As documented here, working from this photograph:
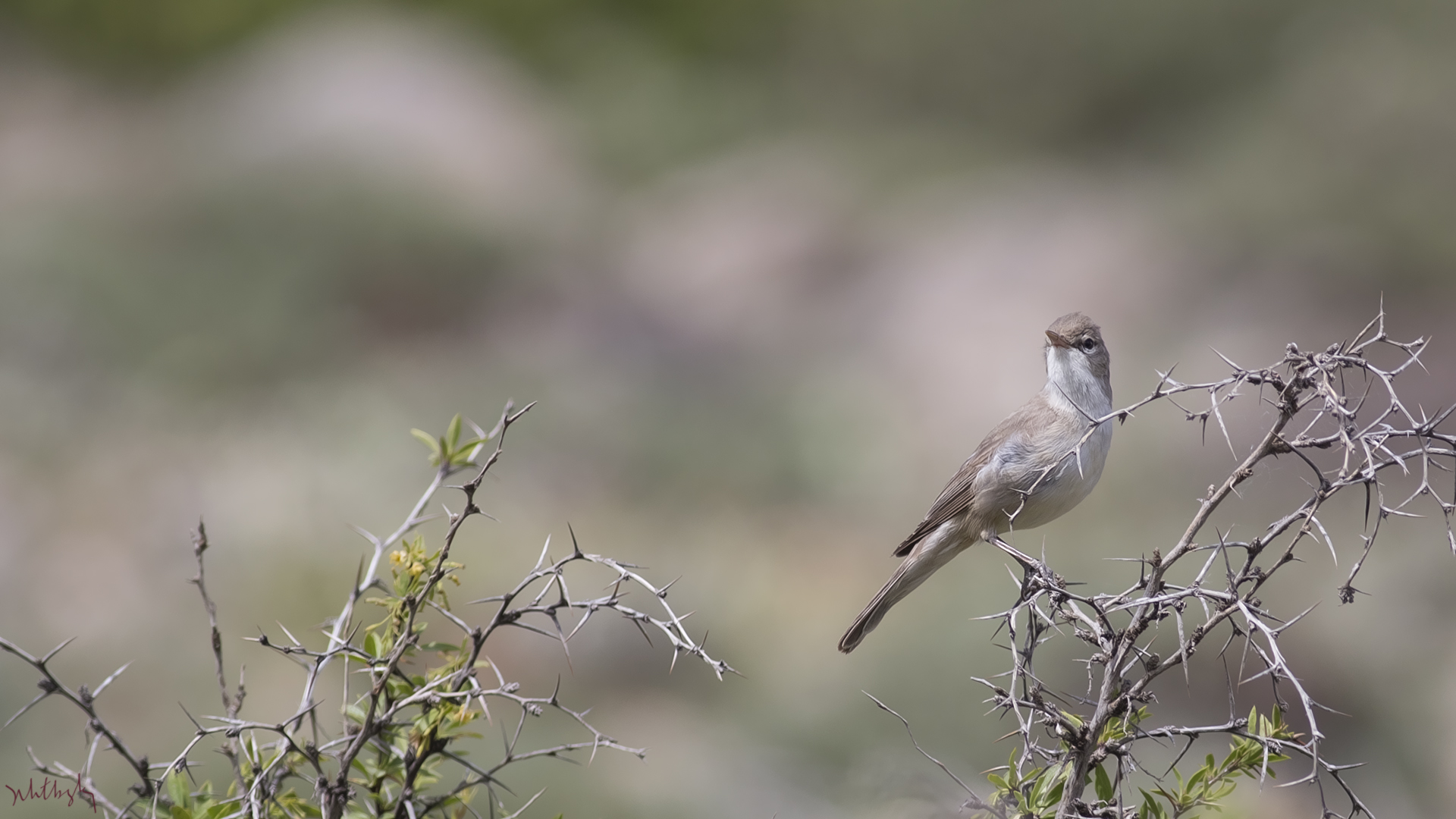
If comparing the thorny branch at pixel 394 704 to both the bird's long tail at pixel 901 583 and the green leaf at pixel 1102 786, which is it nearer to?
the green leaf at pixel 1102 786

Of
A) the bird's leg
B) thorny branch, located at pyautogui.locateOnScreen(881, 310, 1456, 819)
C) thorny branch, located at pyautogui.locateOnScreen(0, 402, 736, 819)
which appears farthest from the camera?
the bird's leg

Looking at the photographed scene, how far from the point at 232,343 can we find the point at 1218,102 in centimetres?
1386

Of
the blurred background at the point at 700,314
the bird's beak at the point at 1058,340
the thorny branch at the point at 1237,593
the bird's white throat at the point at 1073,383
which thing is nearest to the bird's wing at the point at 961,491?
the bird's white throat at the point at 1073,383

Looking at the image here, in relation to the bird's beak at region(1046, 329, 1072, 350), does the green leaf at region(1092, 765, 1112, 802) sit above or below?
below

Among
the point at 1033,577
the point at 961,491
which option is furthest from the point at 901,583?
the point at 1033,577

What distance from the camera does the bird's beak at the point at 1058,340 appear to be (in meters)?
4.12

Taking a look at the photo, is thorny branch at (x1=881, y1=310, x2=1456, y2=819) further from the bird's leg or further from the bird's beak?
the bird's beak

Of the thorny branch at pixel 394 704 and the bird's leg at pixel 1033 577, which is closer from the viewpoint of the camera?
the thorny branch at pixel 394 704

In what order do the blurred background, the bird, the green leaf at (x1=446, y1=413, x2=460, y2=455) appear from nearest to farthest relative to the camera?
the green leaf at (x1=446, y1=413, x2=460, y2=455), the bird, the blurred background

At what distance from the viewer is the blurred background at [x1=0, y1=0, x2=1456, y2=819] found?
8.41 metres

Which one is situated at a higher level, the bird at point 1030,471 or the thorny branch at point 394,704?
the bird at point 1030,471

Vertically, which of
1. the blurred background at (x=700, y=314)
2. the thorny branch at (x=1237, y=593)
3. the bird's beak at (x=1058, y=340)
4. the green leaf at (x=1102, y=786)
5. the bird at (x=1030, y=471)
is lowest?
the green leaf at (x=1102, y=786)

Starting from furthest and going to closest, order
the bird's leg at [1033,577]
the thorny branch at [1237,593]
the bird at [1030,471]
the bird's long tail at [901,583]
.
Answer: the bird's long tail at [901,583] < the bird at [1030,471] < the bird's leg at [1033,577] < the thorny branch at [1237,593]

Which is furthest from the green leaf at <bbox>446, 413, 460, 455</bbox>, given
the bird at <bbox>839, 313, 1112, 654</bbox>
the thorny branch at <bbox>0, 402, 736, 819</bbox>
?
the bird at <bbox>839, 313, 1112, 654</bbox>
